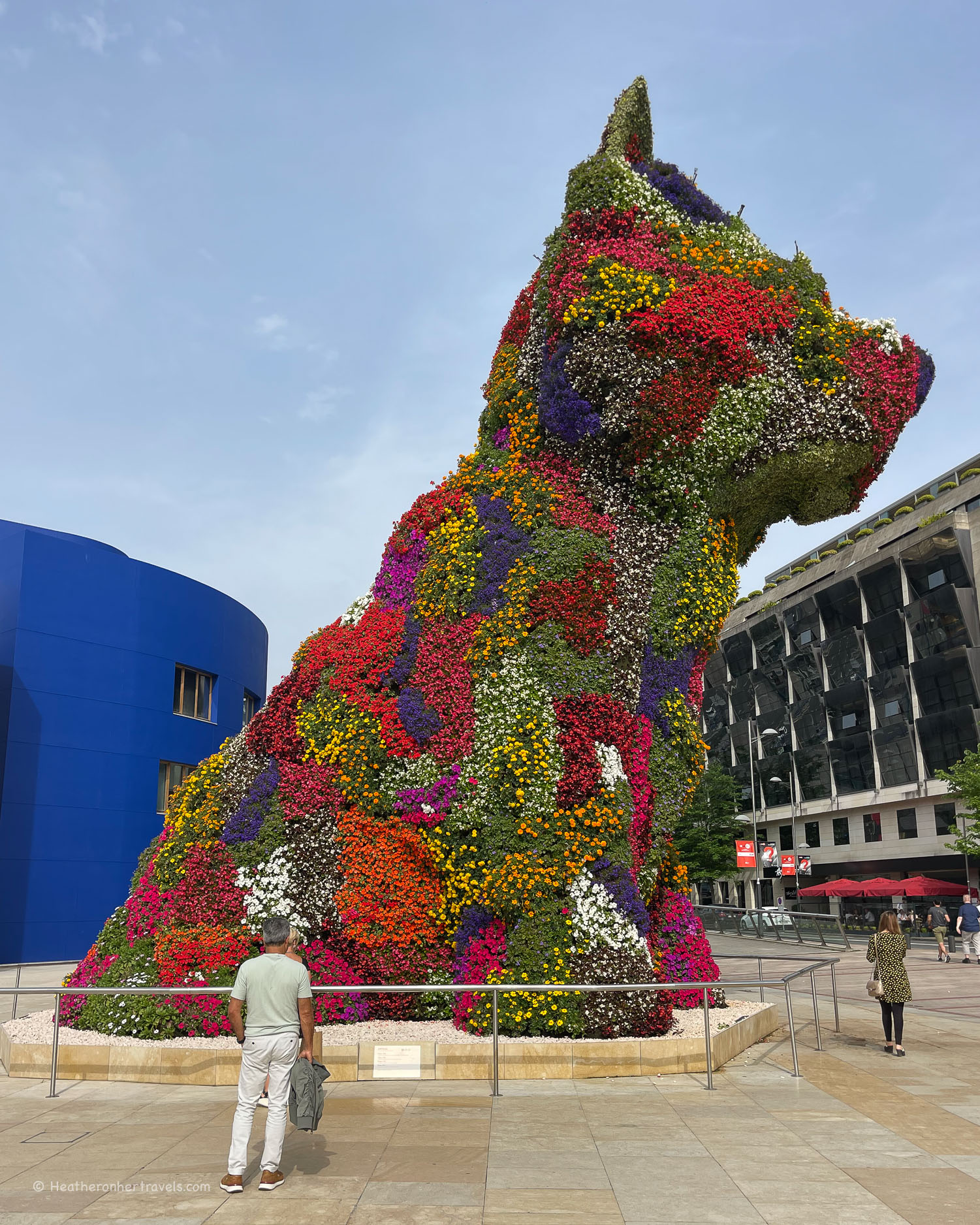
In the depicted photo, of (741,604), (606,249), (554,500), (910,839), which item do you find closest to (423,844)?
(554,500)

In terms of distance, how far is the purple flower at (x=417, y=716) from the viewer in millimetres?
10156

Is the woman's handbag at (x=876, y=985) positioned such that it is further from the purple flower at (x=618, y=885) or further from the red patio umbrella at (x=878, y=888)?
the red patio umbrella at (x=878, y=888)

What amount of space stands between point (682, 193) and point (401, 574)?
586 centimetres

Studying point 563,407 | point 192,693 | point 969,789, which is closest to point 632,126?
point 563,407

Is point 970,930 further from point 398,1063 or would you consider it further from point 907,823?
point 907,823

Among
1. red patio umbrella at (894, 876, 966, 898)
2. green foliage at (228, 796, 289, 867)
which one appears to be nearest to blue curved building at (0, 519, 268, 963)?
green foliage at (228, 796, 289, 867)

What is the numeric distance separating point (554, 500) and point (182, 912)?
5928 mm

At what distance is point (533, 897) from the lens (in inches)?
367

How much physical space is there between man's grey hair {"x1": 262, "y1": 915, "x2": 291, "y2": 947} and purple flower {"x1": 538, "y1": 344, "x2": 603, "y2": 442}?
6515 mm

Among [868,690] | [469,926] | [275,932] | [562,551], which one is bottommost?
[469,926]

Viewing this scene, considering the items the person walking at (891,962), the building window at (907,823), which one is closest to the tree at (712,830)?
the building window at (907,823)

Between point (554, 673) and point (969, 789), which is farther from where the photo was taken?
point (969, 789)

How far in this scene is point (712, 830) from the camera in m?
46.1

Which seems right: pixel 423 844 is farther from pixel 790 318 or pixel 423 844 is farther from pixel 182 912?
pixel 790 318
